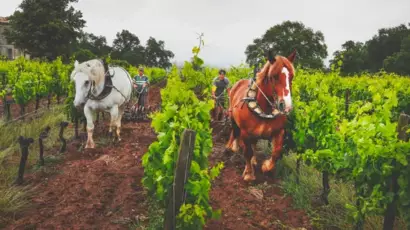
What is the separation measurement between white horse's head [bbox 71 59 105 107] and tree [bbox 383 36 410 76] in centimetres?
3900

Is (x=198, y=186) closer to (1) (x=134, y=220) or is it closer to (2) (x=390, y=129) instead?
(1) (x=134, y=220)

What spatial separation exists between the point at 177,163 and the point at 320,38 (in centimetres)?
5156

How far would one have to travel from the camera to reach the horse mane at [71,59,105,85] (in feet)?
23.0

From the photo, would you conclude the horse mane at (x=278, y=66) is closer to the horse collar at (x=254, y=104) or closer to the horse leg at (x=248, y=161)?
the horse collar at (x=254, y=104)

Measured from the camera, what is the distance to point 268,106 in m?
5.30

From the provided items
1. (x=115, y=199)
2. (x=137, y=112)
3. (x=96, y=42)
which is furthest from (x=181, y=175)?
(x=96, y=42)

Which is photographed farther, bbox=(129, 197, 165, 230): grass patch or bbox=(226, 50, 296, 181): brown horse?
bbox=(226, 50, 296, 181): brown horse

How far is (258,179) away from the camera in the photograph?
584cm

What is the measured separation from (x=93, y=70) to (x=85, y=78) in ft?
1.04

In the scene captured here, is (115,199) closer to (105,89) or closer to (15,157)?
(15,157)

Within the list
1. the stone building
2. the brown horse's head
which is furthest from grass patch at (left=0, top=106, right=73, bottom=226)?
the stone building

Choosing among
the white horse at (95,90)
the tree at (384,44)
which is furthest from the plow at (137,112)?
the tree at (384,44)

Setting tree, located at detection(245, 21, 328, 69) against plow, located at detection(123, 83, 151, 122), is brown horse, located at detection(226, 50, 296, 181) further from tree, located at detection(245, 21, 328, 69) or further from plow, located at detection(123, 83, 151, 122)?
tree, located at detection(245, 21, 328, 69)

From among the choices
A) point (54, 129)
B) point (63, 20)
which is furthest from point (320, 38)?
point (54, 129)
